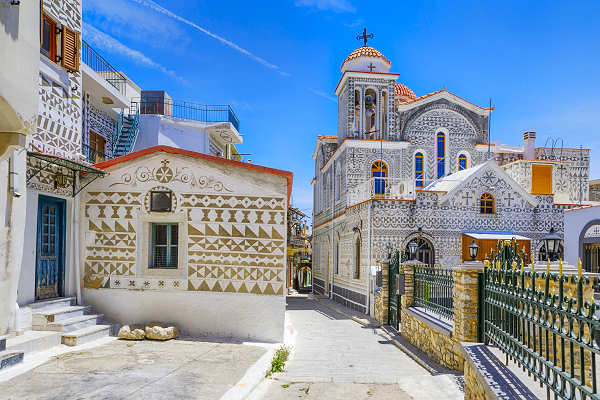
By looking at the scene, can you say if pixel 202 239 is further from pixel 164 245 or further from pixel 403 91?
pixel 403 91

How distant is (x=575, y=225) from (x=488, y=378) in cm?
1604

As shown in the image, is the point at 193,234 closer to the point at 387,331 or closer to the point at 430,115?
the point at 387,331

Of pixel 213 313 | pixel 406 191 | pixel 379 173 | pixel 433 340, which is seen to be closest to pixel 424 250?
pixel 406 191

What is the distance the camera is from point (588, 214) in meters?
17.1

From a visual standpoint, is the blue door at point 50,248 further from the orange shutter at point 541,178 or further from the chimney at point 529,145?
the chimney at point 529,145

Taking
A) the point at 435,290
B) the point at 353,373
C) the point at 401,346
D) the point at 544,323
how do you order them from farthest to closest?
1. the point at 401,346
2. the point at 435,290
3. the point at 353,373
4. the point at 544,323

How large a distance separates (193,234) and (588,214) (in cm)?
1508

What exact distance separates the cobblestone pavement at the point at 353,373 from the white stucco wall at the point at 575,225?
33.1ft

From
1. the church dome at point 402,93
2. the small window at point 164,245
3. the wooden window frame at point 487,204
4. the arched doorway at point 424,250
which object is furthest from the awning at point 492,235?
the small window at point 164,245

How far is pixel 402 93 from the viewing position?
82.4 ft

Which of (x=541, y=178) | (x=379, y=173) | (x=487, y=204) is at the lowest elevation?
(x=487, y=204)

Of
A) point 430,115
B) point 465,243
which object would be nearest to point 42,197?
point 465,243

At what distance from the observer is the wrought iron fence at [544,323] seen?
10.5 feet

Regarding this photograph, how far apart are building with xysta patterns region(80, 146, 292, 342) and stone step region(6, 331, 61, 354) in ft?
6.02
